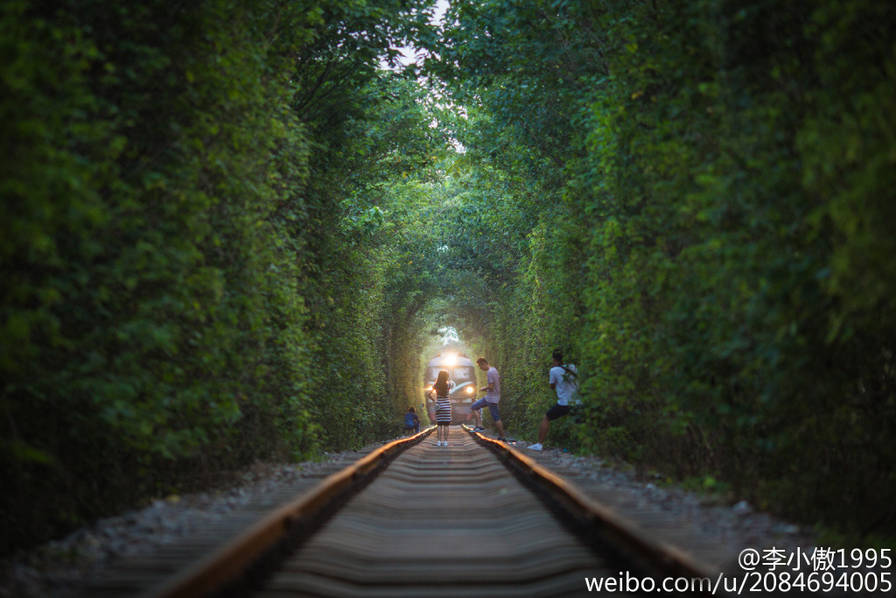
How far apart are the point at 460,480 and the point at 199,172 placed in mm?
4558

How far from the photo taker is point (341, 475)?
25.0ft

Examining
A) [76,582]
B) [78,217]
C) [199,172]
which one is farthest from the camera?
[199,172]

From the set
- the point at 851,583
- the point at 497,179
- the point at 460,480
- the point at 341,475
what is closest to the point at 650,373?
the point at 460,480

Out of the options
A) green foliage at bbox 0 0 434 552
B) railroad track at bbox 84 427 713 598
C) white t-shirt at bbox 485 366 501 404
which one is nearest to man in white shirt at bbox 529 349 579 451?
white t-shirt at bbox 485 366 501 404

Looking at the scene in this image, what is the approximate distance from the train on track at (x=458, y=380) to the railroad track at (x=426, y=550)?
112 feet

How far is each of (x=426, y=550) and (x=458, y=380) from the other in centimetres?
4033

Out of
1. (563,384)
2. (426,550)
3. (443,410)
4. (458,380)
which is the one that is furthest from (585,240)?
(458,380)

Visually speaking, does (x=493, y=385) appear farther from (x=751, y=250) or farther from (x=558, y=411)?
(x=751, y=250)

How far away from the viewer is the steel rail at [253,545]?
3.24 m

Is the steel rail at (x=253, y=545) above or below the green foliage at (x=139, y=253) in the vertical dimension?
below

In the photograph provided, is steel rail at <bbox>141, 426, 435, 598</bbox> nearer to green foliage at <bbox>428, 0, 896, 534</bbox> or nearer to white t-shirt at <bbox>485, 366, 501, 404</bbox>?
green foliage at <bbox>428, 0, 896, 534</bbox>

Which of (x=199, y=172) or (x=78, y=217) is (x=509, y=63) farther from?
(x=78, y=217)

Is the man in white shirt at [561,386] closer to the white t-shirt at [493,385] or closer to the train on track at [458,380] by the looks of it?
the white t-shirt at [493,385]

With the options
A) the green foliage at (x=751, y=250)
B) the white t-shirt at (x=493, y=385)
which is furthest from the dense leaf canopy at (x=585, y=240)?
the white t-shirt at (x=493, y=385)
